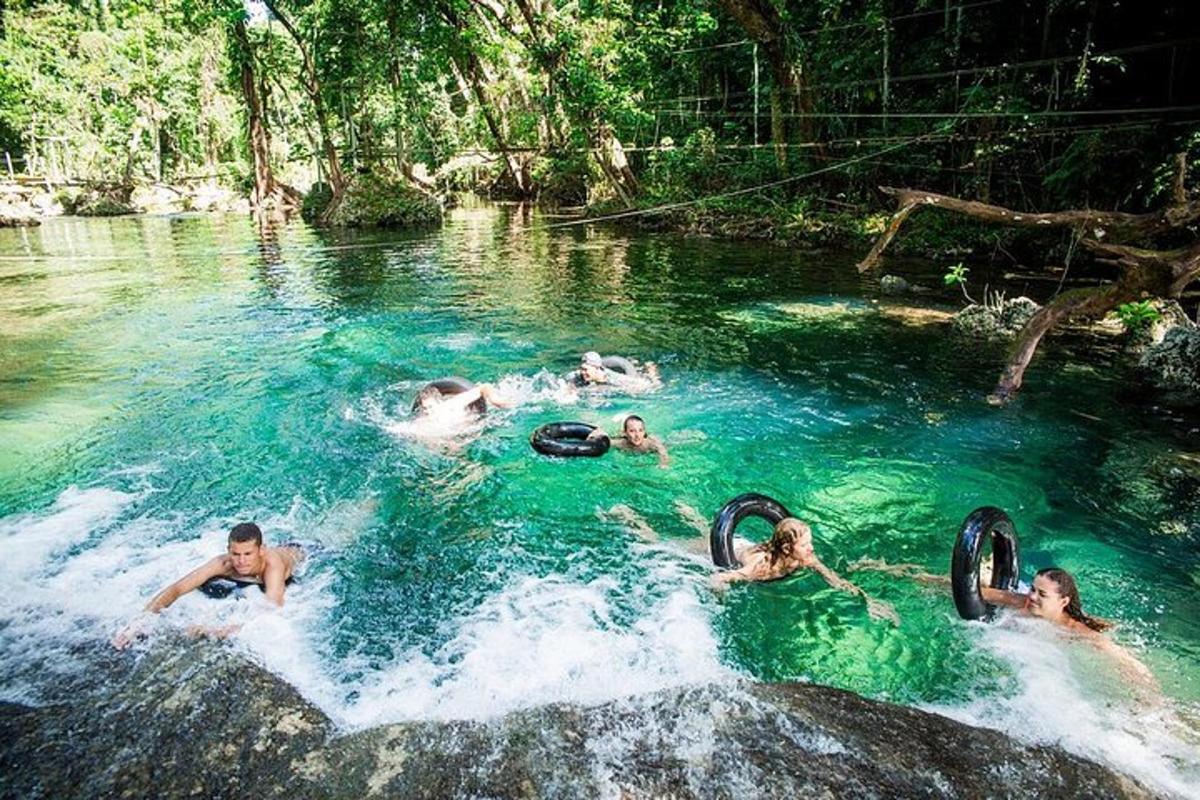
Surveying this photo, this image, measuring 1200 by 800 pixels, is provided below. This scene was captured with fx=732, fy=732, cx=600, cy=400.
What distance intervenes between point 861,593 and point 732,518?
1.12 meters

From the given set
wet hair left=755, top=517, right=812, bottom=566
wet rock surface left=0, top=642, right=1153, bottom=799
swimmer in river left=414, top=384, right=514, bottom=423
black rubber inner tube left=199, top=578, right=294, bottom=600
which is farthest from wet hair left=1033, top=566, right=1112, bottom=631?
swimmer in river left=414, top=384, right=514, bottom=423

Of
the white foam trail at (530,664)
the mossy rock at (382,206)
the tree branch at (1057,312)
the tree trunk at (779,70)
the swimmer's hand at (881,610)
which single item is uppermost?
the tree trunk at (779,70)

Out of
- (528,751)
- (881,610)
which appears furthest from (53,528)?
(881,610)

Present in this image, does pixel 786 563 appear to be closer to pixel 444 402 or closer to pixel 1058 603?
pixel 1058 603

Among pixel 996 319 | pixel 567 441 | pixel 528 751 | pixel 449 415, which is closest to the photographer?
pixel 528 751

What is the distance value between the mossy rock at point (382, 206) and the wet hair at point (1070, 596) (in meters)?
28.0

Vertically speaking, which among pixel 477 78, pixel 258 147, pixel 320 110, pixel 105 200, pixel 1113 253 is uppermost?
pixel 477 78

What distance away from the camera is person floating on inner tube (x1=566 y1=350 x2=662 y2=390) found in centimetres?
992

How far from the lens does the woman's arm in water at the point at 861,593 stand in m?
5.46

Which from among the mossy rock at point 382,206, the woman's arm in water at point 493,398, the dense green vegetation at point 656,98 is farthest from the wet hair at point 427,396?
the mossy rock at point 382,206

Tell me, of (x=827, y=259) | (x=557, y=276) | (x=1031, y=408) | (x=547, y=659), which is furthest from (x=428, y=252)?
(x=547, y=659)

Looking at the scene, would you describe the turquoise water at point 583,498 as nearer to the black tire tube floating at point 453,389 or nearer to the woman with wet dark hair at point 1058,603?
the woman with wet dark hair at point 1058,603

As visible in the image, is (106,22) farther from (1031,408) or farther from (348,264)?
(1031,408)

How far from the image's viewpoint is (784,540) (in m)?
5.66
